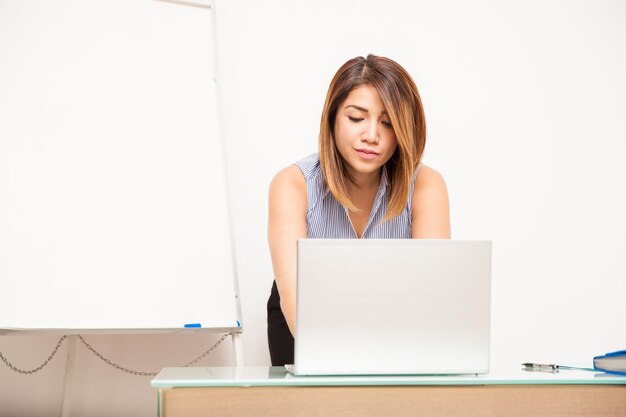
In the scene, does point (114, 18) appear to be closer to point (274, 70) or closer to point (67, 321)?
point (274, 70)

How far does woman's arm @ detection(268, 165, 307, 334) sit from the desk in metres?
0.49

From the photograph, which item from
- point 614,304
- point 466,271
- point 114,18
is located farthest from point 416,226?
point 614,304

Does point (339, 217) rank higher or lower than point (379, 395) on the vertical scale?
higher

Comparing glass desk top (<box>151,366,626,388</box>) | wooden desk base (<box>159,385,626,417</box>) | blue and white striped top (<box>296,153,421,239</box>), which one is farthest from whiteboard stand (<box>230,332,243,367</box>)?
wooden desk base (<box>159,385,626,417</box>)

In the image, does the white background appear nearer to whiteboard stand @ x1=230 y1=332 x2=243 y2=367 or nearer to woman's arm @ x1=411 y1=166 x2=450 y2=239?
whiteboard stand @ x1=230 y1=332 x2=243 y2=367

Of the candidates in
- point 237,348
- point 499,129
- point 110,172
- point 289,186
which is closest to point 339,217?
point 289,186

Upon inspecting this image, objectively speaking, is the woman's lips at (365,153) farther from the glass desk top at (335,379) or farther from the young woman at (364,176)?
the glass desk top at (335,379)

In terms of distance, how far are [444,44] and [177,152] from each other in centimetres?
123

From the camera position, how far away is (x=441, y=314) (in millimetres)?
1021

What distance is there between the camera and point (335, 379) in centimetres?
95

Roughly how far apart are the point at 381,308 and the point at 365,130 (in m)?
0.83

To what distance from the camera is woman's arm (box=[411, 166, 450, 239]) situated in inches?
70.3

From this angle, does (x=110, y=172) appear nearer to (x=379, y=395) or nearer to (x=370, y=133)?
(x=370, y=133)

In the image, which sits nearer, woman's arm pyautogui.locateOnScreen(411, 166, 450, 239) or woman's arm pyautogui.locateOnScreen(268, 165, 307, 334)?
woman's arm pyautogui.locateOnScreen(268, 165, 307, 334)
